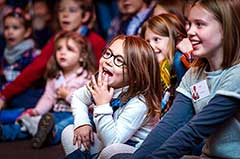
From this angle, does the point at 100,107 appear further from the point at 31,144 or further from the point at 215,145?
the point at 31,144

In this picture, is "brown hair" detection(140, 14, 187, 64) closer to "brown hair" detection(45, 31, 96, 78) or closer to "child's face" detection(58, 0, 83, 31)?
"brown hair" detection(45, 31, 96, 78)

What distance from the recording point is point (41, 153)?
272 centimetres

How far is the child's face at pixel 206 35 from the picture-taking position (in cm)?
176

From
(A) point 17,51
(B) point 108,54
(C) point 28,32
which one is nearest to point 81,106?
(B) point 108,54

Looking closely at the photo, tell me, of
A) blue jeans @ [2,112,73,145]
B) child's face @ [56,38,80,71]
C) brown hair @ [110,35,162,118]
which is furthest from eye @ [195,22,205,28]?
child's face @ [56,38,80,71]

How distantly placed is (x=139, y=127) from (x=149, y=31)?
0.54 metres

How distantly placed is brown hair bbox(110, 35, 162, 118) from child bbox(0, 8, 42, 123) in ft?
4.58

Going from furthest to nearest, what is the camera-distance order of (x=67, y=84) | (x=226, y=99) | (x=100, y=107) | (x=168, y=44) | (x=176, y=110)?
(x=67, y=84)
(x=168, y=44)
(x=100, y=107)
(x=176, y=110)
(x=226, y=99)

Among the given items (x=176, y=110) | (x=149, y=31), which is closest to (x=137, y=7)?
(x=149, y=31)

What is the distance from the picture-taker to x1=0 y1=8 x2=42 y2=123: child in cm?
352

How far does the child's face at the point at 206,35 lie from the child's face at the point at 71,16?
171cm

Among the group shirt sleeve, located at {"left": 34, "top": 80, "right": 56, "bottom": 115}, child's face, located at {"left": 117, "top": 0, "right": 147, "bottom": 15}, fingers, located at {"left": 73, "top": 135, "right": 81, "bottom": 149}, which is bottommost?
shirt sleeve, located at {"left": 34, "top": 80, "right": 56, "bottom": 115}

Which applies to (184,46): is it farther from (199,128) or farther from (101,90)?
(199,128)

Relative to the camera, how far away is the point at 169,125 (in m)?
1.84
